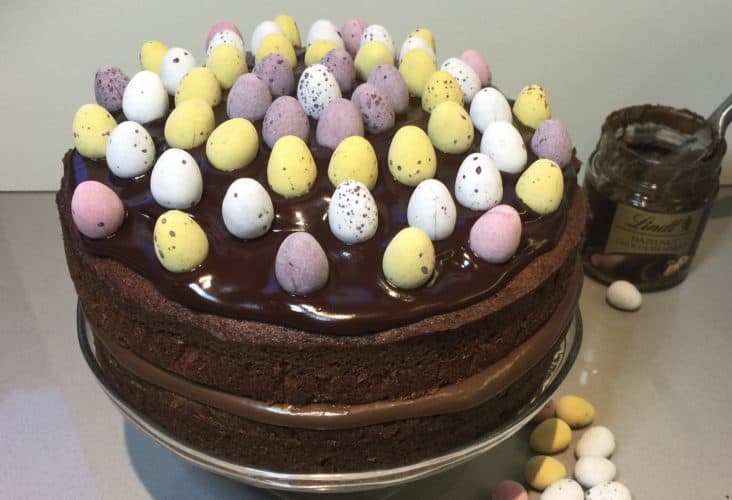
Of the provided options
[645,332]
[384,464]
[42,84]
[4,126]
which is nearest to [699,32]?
[645,332]

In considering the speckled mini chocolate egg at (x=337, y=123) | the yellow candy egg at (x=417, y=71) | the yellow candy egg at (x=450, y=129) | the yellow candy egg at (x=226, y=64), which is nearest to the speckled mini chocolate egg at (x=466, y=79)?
the yellow candy egg at (x=417, y=71)

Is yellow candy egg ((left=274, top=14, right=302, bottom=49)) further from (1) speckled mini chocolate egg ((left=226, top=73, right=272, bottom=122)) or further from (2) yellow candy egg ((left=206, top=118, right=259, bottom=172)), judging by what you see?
(2) yellow candy egg ((left=206, top=118, right=259, bottom=172))

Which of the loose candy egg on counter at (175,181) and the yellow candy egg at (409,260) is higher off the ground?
the loose candy egg on counter at (175,181)

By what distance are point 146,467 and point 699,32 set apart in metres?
1.78

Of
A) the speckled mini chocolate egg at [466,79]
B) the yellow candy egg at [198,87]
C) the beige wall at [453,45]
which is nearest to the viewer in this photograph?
the yellow candy egg at [198,87]

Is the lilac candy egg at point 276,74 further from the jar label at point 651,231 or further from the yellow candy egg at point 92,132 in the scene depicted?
the jar label at point 651,231

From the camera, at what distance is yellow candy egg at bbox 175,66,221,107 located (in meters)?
1.27

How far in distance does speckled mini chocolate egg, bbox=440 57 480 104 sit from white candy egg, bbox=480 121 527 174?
205 millimetres

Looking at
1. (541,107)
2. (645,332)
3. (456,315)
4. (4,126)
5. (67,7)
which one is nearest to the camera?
(456,315)

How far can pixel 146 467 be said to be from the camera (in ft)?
4.65

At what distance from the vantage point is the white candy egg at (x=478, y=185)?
42.8 inches

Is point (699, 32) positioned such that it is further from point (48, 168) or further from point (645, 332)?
point (48, 168)

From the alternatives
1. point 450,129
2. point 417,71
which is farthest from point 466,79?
point 450,129

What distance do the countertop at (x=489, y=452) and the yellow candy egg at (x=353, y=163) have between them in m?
0.63
